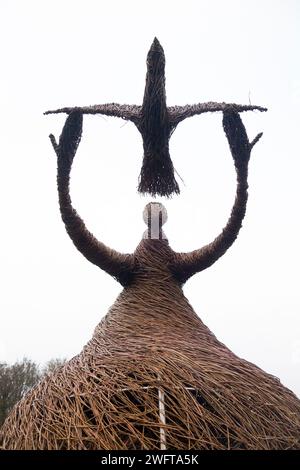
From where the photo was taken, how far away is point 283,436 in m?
1.32

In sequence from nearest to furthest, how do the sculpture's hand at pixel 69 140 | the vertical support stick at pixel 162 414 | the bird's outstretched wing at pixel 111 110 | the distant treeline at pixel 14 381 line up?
the vertical support stick at pixel 162 414, the sculpture's hand at pixel 69 140, the bird's outstretched wing at pixel 111 110, the distant treeline at pixel 14 381

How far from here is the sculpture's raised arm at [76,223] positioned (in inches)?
75.3

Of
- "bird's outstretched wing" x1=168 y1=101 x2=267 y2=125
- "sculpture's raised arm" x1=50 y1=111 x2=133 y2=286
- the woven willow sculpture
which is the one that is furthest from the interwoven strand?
"bird's outstretched wing" x1=168 y1=101 x2=267 y2=125

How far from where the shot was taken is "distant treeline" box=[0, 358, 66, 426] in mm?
10080

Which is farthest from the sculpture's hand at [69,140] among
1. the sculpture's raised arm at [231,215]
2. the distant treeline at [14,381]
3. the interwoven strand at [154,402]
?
the distant treeline at [14,381]

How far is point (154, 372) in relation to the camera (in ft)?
4.51

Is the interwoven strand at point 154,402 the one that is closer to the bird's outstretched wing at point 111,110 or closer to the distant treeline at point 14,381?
the bird's outstretched wing at point 111,110

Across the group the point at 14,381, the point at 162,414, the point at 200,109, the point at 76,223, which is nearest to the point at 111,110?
the point at 200,109

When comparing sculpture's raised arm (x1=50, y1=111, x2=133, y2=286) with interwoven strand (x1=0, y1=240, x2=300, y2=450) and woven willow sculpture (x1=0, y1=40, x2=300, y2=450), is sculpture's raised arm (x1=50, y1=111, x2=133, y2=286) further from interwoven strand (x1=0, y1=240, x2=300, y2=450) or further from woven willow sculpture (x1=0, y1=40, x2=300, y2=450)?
interwoven strand (x1=0, y1=240, x2=300, y2=450)

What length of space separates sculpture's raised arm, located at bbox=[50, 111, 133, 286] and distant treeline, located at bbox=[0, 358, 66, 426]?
8442 mm

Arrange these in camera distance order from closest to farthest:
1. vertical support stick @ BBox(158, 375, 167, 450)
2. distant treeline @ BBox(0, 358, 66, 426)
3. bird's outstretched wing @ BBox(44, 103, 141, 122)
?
vertical support stick @ BBox(158, 375, 167, 450) < bird's outstretched wing @ BBox(44, 103, 141, 122) < distant treeline @ BBox(0, 358, 66, 426)

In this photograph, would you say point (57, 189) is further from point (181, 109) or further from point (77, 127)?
point (181, 109)

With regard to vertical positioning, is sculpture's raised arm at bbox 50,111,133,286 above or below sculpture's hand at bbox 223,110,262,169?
below
